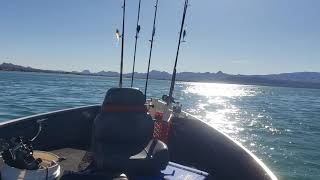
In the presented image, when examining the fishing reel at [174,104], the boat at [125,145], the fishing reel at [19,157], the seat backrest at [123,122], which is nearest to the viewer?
the fishing reel at [19,157]

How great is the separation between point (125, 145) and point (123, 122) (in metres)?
0.41

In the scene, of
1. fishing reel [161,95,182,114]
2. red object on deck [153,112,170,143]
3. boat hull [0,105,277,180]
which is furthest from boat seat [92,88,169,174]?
fishing reel [161,95,182,114]

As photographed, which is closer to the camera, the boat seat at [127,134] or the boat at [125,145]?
the boat at [125,145]

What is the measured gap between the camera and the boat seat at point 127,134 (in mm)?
5941

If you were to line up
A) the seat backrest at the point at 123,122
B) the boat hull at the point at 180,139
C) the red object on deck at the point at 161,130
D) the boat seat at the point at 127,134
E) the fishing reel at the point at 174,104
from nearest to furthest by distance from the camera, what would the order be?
the boat seat at the point at 127,134
the seat backrest at the point at 123,122
the boat hull at the point at 180,139
the red object on deck at the point at 161,130
the fishing reel at the point at 174,104

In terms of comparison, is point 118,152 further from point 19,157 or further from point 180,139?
point 180,139

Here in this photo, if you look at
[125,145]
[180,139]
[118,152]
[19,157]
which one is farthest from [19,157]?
[180,139]

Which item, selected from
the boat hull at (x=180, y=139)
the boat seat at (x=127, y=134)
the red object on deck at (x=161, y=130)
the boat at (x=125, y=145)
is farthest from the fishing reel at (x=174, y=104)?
the boat seat at (x=127, y=134)

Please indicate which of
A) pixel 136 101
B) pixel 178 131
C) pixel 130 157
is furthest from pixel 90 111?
pixel 130 157

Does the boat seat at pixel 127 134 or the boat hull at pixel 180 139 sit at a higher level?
the boat seat at pixel 127 134

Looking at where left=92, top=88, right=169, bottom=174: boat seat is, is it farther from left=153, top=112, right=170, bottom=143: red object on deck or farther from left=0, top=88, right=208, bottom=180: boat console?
left=153, top=112, right=170, bottom=143: red object on deck

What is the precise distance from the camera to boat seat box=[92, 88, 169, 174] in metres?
5.94

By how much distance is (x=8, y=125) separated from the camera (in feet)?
24.6

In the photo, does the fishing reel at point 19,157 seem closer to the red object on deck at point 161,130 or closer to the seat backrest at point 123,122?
the seat backrest at point 123,122
